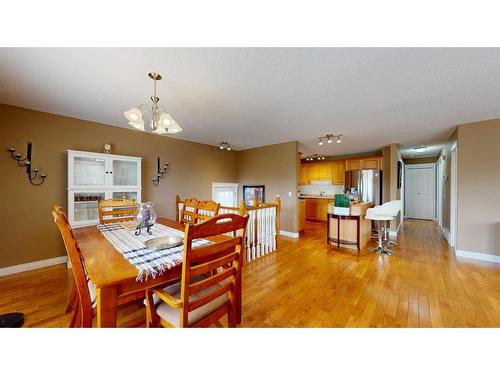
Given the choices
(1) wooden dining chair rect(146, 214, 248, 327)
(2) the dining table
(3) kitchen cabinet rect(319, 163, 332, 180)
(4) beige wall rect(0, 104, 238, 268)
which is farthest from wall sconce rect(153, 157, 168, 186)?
(3) kitchen cabinet rect(319, 163, 332, 180)

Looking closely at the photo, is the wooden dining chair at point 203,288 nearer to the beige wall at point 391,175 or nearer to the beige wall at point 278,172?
the beige wall at point 278,172

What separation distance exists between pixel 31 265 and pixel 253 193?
4.31 meters

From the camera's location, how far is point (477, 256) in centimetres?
304

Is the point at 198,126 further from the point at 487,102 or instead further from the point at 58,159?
the point at 487,102

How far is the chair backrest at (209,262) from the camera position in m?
0.92

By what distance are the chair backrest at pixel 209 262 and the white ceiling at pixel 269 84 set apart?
140cm

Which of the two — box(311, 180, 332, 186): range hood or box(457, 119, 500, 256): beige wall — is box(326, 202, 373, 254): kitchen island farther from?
box(311, 180, 332, 186): range hood

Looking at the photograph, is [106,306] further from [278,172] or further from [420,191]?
[420,191]

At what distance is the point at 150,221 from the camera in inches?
67.8

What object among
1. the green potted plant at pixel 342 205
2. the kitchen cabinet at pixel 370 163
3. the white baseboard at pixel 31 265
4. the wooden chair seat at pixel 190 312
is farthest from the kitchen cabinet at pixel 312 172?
the white baseboard at pixel 31 265

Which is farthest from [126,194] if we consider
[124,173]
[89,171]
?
[89,171]

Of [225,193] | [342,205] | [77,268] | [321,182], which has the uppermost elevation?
[321,182]

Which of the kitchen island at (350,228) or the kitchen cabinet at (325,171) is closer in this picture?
the kitchen island at (350,228)
